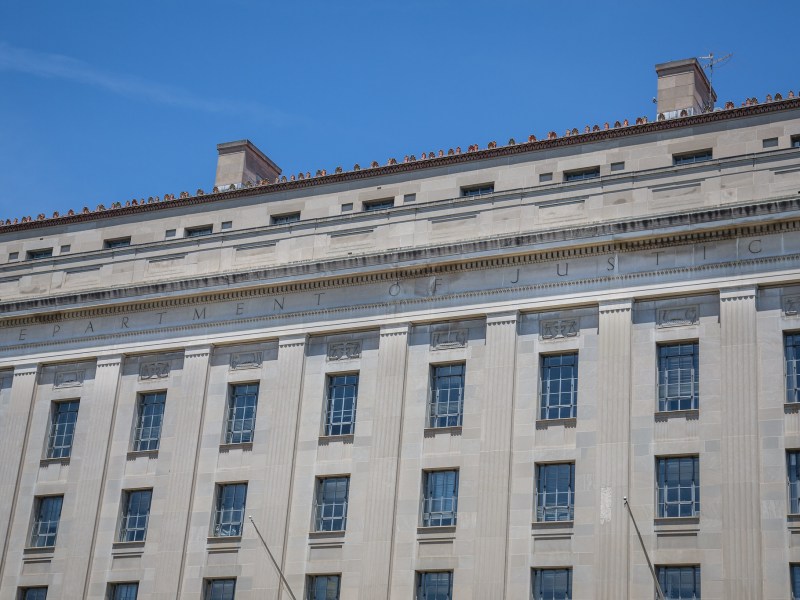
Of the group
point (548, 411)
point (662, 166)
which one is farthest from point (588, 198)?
point (548, 411)

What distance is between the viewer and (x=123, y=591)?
156 ft

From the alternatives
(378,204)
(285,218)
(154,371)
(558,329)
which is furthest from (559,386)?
(154,371)

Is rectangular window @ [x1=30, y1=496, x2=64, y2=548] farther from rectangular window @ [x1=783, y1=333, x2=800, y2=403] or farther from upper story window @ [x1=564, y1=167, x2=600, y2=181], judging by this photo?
rectangular window @ [x1=783, y1=333, x2=800, y2=403]

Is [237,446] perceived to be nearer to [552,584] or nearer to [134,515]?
[134,515]

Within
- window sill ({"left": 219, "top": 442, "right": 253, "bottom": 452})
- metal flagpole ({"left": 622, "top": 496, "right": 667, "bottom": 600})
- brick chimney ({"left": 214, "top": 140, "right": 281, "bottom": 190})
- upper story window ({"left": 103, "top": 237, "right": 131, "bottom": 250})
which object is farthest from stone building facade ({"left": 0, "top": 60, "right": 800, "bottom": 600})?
brick chimney ({"left": 214, "top": 140, "right": 281, "bottom": 190})

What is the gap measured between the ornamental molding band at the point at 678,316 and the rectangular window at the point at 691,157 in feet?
19.0

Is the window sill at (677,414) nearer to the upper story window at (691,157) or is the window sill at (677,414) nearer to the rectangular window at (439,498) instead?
the rectangular window at (439,498)

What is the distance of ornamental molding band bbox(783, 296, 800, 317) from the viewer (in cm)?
4125

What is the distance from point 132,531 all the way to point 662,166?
2013cm

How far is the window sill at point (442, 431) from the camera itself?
146ft

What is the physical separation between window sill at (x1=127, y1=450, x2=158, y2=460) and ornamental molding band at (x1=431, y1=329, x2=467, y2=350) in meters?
9.99

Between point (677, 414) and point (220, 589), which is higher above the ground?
point (677, 414)

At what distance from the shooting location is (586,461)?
138 ft

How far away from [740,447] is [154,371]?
781 inches
